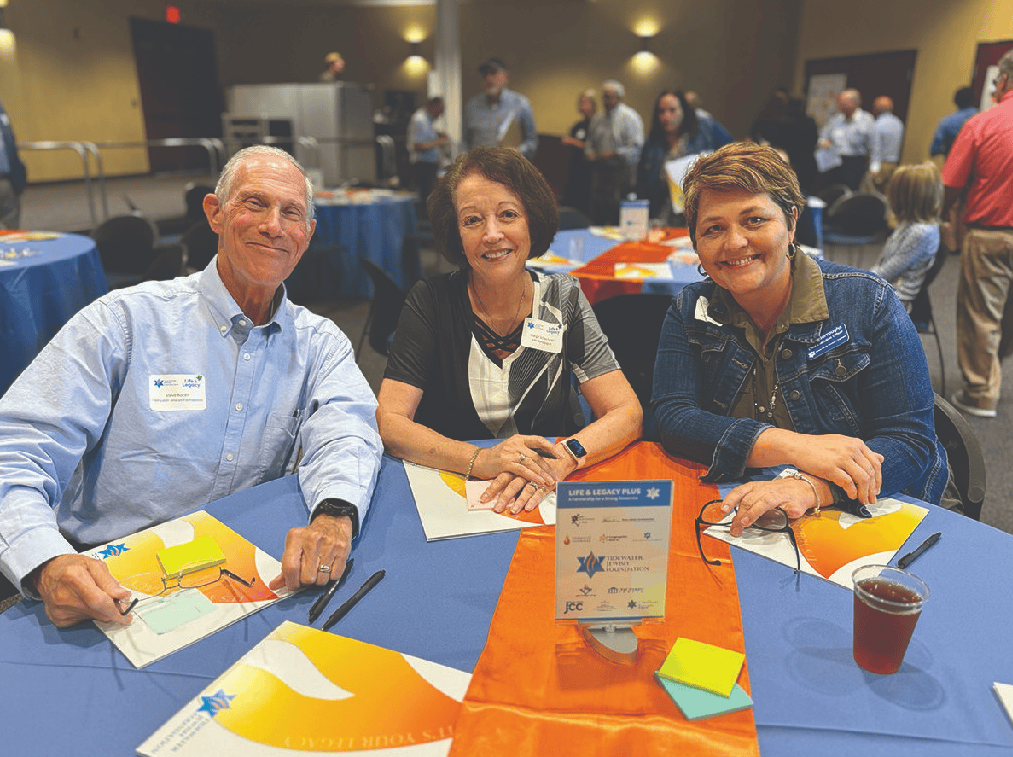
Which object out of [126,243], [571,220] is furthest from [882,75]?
[126,243]

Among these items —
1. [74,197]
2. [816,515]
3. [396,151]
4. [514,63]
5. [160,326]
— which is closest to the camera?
[816,515]

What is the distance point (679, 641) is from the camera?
909 millimetres

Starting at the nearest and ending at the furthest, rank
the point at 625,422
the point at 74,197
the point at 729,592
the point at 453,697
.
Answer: the point at 453,697
the point at 729,592
the point at 625,422
the point at 74,197

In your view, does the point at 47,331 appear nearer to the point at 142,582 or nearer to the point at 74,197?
the point at 142,582

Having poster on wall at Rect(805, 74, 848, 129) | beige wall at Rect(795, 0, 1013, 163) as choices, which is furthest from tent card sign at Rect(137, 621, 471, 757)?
poster on wall at Rect(805, 74, 848, 129)

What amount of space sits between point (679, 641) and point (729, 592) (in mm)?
170

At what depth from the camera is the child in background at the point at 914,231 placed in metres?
3.69

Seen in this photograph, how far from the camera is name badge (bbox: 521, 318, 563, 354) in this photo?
5.94ft

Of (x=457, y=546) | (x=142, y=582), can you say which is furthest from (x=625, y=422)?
(x=142, y=582)

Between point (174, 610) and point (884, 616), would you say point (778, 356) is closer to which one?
point (884, 616)

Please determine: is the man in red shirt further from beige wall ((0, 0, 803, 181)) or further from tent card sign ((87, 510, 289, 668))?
beige wall ((0, 0, 803, 181))

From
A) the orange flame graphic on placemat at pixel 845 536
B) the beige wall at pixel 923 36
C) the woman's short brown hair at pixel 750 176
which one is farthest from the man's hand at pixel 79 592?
the beige wall at pixel 923 36

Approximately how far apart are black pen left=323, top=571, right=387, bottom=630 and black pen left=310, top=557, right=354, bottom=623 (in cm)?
3

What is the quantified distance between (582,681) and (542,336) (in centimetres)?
107
